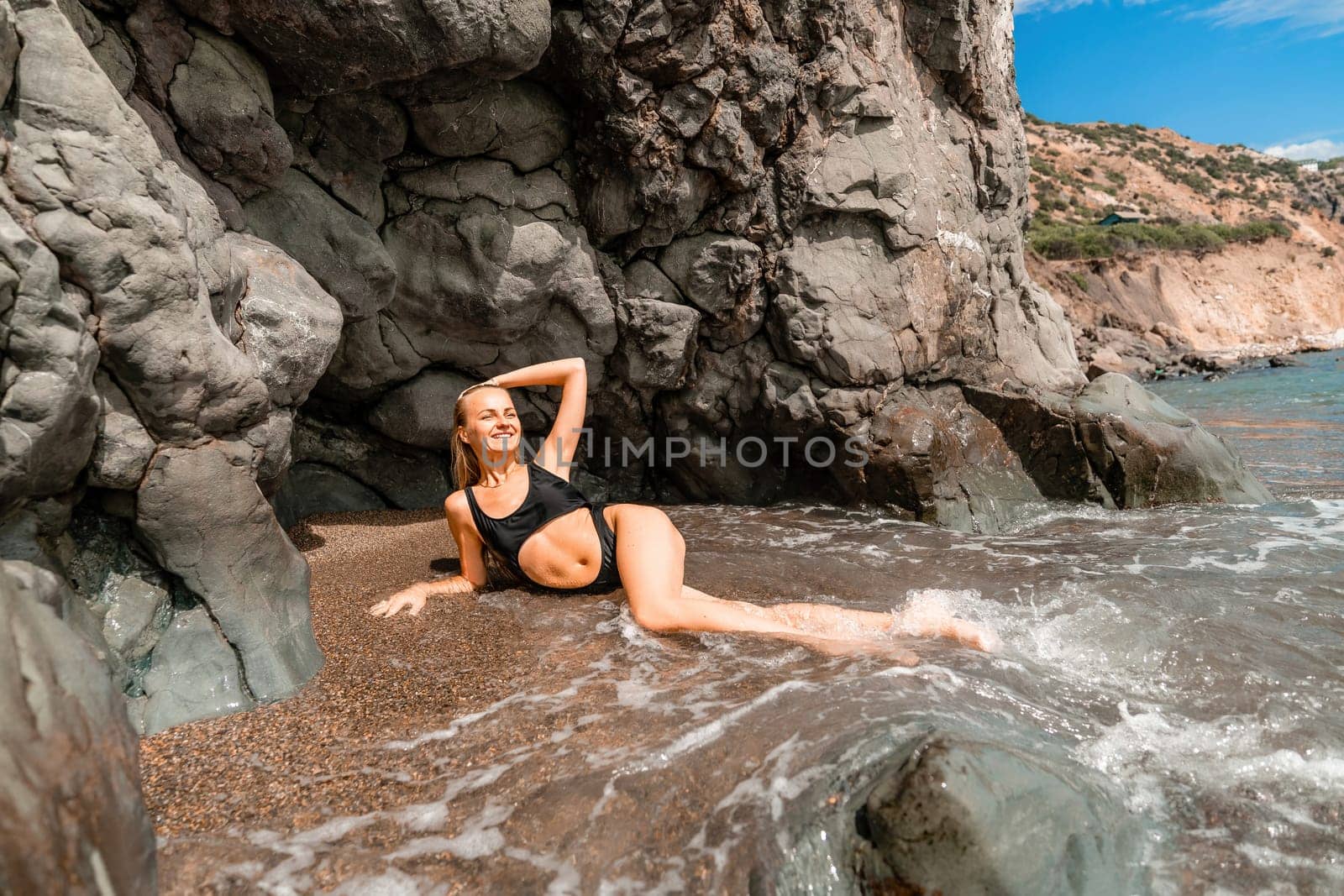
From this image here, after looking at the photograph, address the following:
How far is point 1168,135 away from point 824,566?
6692 centimetres

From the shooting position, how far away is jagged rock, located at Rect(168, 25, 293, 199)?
12.8ft

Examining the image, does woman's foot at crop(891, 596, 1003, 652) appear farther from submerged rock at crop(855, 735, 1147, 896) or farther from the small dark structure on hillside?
the small dark structure on hillside

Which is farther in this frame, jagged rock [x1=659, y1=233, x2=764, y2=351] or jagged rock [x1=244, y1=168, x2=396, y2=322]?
jagged rock [x1=659, y1=233, x2=764, y2=351]

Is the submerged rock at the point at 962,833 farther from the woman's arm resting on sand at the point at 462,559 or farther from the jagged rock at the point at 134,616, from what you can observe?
the woman's arm resting on sand at the point at 462,559

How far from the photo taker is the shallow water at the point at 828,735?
197 centimetres

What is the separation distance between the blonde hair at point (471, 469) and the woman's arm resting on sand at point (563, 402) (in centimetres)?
15

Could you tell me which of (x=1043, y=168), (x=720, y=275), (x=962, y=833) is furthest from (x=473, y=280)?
(x=1043, y=168)

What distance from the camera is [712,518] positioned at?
239 inches

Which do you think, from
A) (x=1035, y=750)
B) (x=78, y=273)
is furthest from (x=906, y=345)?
(x=78, y=273)

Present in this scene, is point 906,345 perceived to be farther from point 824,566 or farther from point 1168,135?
point 1168,135

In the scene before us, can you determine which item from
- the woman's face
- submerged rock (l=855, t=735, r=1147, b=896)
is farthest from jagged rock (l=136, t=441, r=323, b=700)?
submerged rock (l=855, t=735, r=1147, b=896)

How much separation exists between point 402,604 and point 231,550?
0.93 m

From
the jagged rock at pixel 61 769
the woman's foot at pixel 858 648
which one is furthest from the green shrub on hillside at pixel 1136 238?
the jagged rock at pixel 61 769

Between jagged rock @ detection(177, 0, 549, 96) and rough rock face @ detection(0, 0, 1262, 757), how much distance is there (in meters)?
0.02
